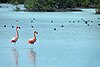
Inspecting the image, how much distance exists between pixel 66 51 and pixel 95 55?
1654 millimetres

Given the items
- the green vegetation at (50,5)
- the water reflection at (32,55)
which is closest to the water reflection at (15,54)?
the water reflection at (32,55)

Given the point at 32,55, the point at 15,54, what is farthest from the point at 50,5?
the point at 32,55

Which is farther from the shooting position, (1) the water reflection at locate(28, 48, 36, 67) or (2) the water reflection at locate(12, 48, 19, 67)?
(2) the water reflection at locate(12, 48, 19, 67)

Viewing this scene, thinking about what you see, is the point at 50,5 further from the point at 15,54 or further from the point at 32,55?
the point at 32,55

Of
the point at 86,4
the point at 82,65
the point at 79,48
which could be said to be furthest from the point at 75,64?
the point at 86,4

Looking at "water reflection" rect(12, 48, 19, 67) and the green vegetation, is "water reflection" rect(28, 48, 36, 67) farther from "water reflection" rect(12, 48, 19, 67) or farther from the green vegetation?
the green vegetation

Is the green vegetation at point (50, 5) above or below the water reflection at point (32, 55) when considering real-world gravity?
below

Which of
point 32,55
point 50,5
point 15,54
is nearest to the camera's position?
point 32,55

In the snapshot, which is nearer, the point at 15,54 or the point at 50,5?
the point at 15,54

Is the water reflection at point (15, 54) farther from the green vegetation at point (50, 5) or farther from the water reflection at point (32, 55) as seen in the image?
the green vegetation at point (50, 5)

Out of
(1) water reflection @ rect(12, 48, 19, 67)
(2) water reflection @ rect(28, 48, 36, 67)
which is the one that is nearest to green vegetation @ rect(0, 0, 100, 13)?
(1) water reflection @ rect(12, 48, 19, 67)

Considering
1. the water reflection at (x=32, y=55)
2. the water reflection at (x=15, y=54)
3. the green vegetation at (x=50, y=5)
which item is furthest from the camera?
the green vegetation at (x=50, y=5)

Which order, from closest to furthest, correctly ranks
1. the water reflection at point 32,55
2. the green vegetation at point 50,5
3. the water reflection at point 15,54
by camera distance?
the water reflection at point 32,55 < the water reflection at point 15,54 < the green vegetation at point 50,5

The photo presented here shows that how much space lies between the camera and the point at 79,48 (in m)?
22.5
